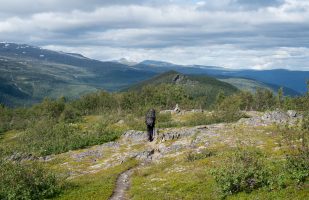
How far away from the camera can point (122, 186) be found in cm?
4928

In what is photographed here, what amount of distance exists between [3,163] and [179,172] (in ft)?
74.6

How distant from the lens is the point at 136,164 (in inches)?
2579

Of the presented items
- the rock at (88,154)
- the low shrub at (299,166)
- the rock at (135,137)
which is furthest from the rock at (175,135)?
the low shrub at (299,166)

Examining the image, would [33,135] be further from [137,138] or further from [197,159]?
[197,159]

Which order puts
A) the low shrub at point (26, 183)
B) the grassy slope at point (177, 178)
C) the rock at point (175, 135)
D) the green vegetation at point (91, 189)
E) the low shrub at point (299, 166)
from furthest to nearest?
the rock at point (175, 135) < the low shrub at point (26, 183) < the green vegetation at point (91, 189) < the grassy slope at point (177, 178) < the low shrub at point (299, 166)

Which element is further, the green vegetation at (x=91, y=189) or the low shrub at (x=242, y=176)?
the green vegetation at (x=91, y=189)

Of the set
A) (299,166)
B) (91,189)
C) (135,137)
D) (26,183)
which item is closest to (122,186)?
(91,189)

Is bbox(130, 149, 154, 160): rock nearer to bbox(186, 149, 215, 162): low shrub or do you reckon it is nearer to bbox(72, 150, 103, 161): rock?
bbox(72, 150, 103, 161): rock

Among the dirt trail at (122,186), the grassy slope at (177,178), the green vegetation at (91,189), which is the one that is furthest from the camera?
the green vegetation at (91,189)

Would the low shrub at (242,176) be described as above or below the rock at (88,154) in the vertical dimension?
above

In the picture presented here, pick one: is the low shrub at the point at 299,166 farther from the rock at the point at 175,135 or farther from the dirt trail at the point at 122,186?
the rock at the point at 175,135

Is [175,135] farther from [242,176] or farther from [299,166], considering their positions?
[299,166]

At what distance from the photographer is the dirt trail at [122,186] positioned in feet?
141

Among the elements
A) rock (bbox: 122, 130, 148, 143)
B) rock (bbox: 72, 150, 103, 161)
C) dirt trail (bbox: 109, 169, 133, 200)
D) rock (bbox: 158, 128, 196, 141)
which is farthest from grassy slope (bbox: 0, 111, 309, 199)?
rock (bbox: 122, 130, 148, 143)
